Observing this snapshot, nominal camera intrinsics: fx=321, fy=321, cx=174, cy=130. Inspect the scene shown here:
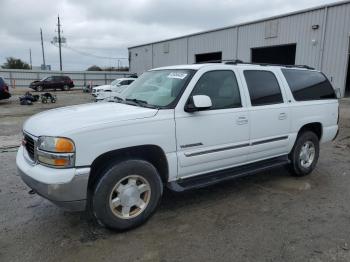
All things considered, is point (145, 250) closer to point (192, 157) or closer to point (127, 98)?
point (192, 157)

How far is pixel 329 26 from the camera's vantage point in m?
18.9

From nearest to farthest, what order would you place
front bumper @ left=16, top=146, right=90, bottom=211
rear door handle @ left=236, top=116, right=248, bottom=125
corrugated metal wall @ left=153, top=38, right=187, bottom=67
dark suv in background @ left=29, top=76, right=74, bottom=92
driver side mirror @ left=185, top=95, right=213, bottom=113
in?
1. front bumper @ left=16, top=146, right=90, bottom=211
2. driver side mirror @ left=185, top=95, right=213, bottom=113
3. rear door handle @ left=236, top=116, right=248, bottom=125
4. corrugated metal wall @ left=153, top=38, right=187, bottom=67
5. dark suv in background @ left=29, top=76, right=74, bottom=92

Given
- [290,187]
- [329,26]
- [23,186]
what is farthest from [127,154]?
[329,26]

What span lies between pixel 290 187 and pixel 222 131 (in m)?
1.77

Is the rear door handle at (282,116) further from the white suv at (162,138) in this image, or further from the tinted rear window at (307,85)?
the tinted rear window at (307,85)

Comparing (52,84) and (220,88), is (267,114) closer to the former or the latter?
(220,88)

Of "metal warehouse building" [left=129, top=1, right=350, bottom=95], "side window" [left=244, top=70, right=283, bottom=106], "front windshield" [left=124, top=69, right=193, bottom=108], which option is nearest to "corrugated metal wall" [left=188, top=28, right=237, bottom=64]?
"metal warehouse building" [left=129, top=1, right=350, bottom=95]

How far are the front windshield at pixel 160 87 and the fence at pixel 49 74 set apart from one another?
127 ft

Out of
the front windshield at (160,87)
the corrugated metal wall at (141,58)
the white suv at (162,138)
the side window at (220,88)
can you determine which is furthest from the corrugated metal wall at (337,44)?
the corrugated metal wall at (141,58)

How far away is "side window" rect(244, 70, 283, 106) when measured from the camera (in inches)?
181

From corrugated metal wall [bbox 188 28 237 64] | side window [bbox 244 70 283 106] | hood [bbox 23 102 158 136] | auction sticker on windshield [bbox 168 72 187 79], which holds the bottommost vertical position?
hood [bbox 23 102 158 136]

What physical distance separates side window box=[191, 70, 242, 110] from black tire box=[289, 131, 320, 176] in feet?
5.32

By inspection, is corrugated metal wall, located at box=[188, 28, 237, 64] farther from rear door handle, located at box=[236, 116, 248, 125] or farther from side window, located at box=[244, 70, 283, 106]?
rear door handle, located at box=[236, 116, 248, 125]

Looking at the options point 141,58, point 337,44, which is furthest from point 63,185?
point 141,58
